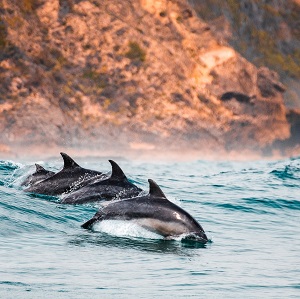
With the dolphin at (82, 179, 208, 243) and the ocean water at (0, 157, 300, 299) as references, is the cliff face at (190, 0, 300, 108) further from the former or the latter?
the dolphin at (82, 179, 208, 243)

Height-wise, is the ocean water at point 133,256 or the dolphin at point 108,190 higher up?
the dolphin at point 108,190

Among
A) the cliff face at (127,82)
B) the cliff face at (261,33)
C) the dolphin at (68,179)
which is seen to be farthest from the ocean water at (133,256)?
the cliff face at (261,33)

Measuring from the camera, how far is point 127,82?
4427 inches

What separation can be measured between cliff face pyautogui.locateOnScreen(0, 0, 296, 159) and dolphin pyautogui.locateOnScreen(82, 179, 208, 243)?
3245 inches

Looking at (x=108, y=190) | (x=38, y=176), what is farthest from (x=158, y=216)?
(x=38, y=176)

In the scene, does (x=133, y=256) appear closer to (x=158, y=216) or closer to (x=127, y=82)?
(x=158, y=216)

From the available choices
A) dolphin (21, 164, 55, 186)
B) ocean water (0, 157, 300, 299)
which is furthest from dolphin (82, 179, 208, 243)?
dolphin (21, 164, 55, 186)

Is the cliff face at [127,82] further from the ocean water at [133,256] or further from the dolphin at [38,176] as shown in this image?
the ocean water at [133,256]

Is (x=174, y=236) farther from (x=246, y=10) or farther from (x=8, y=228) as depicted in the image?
(x=246, y=10)

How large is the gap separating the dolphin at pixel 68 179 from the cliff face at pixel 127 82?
77.1 m

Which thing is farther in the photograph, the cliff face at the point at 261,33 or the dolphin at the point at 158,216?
the cliff face at the point at 261,33

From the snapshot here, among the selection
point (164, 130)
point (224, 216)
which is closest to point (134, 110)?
point (164, 130)

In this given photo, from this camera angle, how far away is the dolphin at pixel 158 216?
16609 mm

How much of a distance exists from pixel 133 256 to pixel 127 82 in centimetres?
9797
